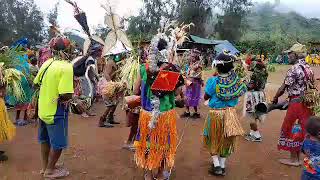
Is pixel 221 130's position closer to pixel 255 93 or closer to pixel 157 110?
pixel 157 110

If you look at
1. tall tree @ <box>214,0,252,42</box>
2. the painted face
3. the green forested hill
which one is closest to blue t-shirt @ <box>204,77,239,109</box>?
the painted face

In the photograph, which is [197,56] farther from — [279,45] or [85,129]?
[279,45]

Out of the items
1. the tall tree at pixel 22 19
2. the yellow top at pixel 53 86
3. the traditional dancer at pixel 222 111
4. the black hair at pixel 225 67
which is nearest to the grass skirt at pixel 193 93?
the traditional dancer at pixel 222 111

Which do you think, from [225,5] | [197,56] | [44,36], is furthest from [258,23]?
[197,56]

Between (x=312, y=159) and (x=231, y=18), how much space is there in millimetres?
41428

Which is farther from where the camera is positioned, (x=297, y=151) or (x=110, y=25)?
(x=110, y=25)

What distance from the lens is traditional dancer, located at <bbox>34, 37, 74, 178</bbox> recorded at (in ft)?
15.2

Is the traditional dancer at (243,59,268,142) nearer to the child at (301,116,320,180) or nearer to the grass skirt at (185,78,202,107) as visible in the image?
the grass skirt at (185,78,202,107)

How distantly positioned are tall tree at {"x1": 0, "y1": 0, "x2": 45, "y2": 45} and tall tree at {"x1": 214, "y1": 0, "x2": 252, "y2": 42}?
19.6 metres

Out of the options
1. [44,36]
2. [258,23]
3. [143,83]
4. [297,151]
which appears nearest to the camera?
[143,83]

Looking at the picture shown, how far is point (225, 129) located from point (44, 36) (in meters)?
34.9

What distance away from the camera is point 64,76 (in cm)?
460

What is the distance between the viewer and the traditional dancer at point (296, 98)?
222 inches

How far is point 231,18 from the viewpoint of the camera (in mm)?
43812
